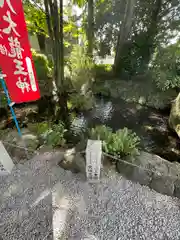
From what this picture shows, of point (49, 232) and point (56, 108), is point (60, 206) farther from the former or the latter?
point (56, 108)

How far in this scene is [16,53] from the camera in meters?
1.65

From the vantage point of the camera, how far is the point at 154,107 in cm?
489

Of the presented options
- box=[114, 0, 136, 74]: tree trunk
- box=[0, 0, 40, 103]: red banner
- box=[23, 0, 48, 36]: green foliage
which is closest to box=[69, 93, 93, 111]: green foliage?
box=[23, 0, 48, 36]: green foliage

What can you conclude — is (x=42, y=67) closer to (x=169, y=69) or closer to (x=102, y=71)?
(x=102, y=71)

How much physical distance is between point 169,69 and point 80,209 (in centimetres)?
530

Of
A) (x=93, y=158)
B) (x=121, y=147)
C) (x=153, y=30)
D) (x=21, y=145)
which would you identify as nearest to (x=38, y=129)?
(x=21, y=145)

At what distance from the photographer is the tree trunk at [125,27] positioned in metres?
5.03

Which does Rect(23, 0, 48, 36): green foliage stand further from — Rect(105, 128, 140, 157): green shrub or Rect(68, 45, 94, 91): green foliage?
Rect(105, 128, 140, 157): green shrub

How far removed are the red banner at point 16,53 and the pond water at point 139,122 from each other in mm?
1752

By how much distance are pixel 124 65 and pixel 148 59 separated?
38.8 inches

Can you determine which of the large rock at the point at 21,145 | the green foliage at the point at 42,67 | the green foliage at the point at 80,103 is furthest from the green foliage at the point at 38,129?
the green foliage at the point at 42,67

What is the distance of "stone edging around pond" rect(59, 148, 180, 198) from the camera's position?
5.41ft

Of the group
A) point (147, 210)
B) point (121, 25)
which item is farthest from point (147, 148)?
point (121, 25)

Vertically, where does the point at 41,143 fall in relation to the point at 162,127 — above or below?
above
